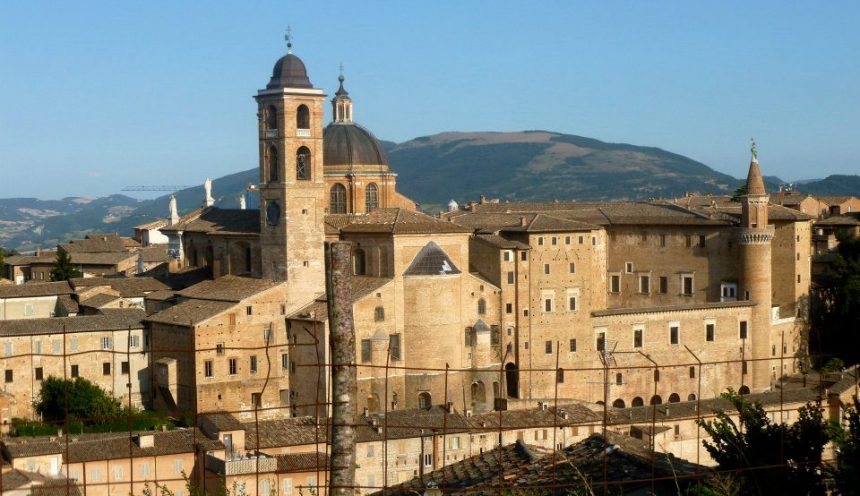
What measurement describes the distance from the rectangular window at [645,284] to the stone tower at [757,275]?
13.1 feet

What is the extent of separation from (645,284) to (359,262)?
40.9 feet

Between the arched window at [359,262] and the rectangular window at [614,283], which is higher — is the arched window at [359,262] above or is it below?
above

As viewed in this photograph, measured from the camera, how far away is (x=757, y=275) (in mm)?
45375

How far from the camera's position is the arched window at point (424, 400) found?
39344mm

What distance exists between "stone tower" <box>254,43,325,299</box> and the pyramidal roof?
3160 mm

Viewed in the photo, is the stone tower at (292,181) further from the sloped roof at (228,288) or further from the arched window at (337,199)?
the arched window at (337,199)

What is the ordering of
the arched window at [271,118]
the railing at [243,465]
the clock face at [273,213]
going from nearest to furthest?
the railing at [243,465] < the clock face at [273,213] < the arched window at [271,118]

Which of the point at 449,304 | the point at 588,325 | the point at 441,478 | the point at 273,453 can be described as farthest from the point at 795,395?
the point at 441,478

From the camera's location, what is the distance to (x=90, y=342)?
3997 cm

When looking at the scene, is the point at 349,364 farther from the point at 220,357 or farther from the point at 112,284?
the point at 112,284

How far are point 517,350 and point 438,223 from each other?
480 centimetres

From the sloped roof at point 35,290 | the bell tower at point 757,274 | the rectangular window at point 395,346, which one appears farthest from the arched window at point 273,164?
the bell tower at point 757,274

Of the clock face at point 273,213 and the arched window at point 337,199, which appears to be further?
the arched window at point 337,199

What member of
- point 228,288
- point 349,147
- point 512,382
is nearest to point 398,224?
point 228,288
